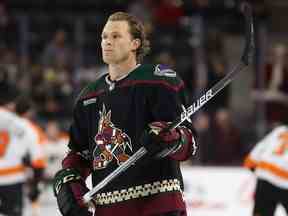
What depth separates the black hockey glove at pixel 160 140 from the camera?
2848 millimetres

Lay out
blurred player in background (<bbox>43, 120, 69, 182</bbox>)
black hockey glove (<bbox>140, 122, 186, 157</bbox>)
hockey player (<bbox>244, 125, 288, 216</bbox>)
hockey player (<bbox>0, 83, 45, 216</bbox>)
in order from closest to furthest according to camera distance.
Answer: black hockey glove (<bbox>140, 122, 186, 157</bbox>), hockey player (<bbox>244, 125, 288, 216</bbox>), hockey player (<bbox>0, 83, 45, 216</bbox>), blurred player in background (<bbox>43, 120, 69, 182</bbox>)

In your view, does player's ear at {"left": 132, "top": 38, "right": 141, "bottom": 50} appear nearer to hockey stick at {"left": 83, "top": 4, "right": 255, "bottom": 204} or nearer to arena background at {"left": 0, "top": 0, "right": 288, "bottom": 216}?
hockey stick at {"left": 83, "top": 4, "right": 255, "bottom": 204}

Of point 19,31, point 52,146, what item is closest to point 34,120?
point 52,146

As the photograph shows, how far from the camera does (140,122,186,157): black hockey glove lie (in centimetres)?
285

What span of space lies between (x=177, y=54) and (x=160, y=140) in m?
6.32

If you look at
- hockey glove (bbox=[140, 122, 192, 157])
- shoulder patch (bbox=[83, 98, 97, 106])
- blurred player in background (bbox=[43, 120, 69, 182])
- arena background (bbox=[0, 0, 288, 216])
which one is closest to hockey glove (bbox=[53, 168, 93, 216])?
shoulder patch (bbox=[83, 98, 97, 106])

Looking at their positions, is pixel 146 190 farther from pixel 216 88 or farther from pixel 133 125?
pixel 216 88

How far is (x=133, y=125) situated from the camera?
309 cm

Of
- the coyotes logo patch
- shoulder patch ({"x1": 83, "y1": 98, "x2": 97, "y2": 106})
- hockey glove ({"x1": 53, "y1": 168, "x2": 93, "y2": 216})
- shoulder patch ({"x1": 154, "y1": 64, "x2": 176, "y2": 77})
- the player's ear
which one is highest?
the player's ear

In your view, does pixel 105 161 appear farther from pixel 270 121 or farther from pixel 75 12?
pixel 75 12

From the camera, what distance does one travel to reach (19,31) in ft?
30.2

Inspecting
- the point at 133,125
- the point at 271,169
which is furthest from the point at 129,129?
the point at 271,169

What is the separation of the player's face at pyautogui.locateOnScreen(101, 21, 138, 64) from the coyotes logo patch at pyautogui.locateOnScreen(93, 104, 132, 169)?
205 millimetres

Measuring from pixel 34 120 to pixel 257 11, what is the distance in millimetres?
2824
